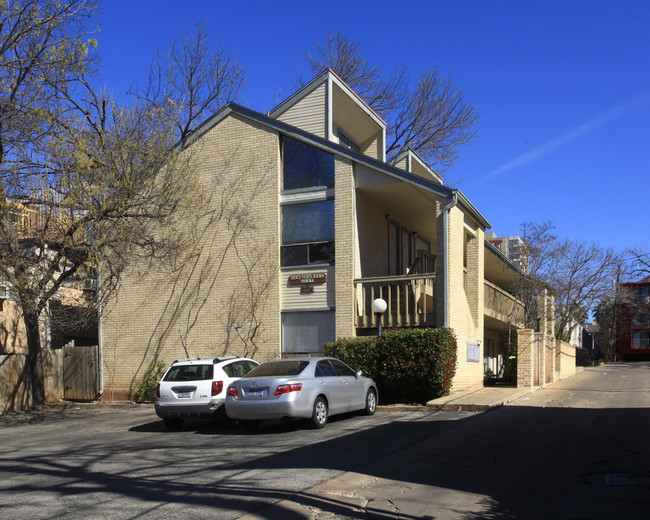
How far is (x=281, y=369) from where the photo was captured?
13.4m

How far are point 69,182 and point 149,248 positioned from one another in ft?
9.91

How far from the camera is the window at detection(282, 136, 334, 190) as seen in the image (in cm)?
1964

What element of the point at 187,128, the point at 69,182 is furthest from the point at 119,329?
the point at 187,128

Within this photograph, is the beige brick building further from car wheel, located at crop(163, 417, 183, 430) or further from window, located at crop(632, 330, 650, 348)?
window, located at crop(632, 330, 650, 348)

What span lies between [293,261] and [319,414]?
24.2 ft

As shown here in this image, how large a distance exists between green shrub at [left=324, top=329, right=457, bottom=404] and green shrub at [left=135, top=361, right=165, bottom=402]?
20.9 ft

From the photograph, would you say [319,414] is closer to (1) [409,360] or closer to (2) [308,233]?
(1) [409,360]

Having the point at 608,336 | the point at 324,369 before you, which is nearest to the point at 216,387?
the point at 324,369

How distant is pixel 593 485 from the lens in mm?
7582

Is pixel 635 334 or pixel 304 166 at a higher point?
pixel 304 166

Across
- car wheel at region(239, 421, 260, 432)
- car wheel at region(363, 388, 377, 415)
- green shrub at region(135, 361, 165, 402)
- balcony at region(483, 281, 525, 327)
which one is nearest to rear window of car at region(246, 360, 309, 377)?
car wheel at region(239, 421, 260, 432)

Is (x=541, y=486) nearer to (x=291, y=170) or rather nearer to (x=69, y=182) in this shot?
(x=69, y=182)

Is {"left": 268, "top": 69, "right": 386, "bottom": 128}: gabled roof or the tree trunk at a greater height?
{"left": 268, "top": 69, "right": 386, "bottom": 128}: gabled roof

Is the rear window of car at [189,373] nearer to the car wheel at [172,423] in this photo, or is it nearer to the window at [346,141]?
the car wheel at [172,423]
